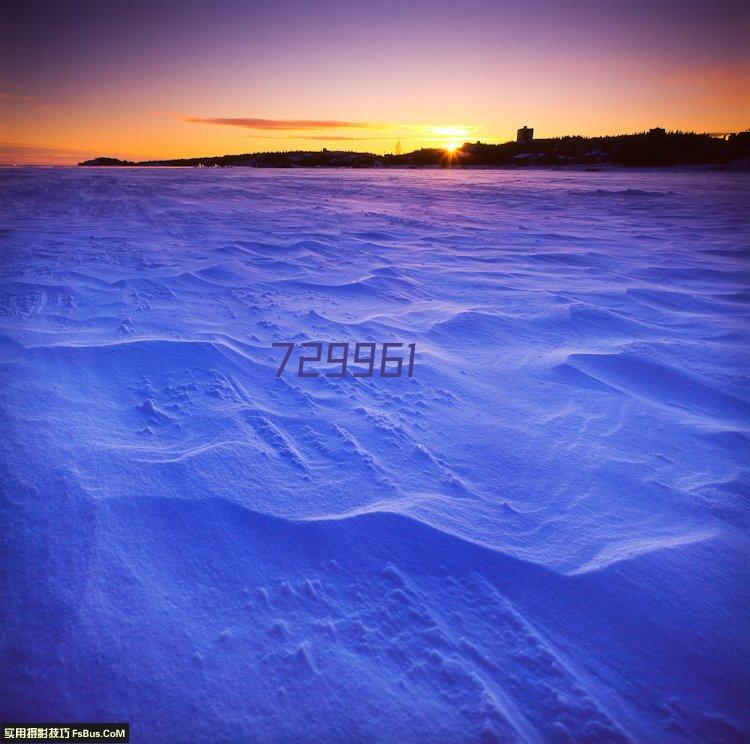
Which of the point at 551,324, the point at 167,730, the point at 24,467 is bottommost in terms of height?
the point at 167,730

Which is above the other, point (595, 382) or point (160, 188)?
point (160, 188)

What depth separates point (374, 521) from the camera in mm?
1173

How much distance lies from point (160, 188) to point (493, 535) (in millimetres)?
11085

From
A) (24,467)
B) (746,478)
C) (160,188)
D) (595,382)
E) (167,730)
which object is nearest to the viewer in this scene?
(167,730)

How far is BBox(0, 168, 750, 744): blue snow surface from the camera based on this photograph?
33.0 inches

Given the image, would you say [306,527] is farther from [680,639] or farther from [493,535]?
[680,639]

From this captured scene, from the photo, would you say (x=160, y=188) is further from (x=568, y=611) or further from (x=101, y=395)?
(x=568, y=611)

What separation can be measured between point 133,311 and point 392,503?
81.0 inches

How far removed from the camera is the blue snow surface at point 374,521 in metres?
0.84

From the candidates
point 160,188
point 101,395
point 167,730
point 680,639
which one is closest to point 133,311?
point 101,395

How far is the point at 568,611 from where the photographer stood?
3.27ft

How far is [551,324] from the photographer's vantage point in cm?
253

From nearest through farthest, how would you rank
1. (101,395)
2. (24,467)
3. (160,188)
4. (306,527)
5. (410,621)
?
(410,621) < (306,527) < (24,467) < (101,395) < (160,188)

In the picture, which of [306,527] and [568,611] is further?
[306,527]
